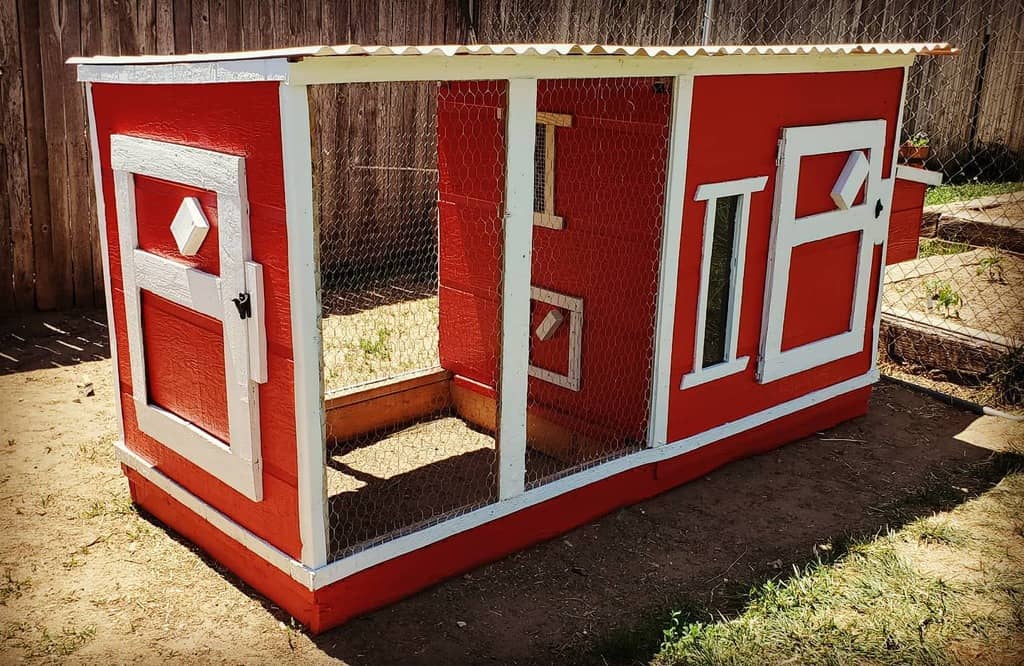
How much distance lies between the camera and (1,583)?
3.75 metres

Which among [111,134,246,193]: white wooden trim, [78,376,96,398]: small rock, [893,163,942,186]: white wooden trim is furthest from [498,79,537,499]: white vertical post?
[78,376,96,398]: small rock

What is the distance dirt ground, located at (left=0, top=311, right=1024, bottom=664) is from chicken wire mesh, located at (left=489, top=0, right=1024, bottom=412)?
2.16 feet

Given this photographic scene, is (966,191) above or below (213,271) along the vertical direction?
below

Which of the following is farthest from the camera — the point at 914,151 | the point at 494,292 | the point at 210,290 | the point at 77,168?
the point at 914,151

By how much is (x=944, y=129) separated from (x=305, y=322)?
9.86 metres

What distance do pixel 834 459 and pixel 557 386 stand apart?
4.79 feet

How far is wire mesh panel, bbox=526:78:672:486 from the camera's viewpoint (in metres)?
4.30

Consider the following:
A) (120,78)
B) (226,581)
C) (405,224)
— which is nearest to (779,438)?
(226,581)

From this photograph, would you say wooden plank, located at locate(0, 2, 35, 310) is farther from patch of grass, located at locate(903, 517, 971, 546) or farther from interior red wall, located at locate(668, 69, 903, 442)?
patch of grass, located at locate(903, 517, 971, 546)

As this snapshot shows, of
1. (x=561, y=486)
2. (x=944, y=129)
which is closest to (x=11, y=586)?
(x=561, y=486)

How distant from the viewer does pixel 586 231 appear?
461 centimetres

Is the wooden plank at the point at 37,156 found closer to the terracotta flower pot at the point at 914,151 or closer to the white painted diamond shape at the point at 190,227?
the white painted diamond shape at the point at 190,227

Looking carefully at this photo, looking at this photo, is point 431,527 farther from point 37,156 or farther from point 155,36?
point 155,36

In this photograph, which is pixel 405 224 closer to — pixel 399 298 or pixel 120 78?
pixel 399 298
